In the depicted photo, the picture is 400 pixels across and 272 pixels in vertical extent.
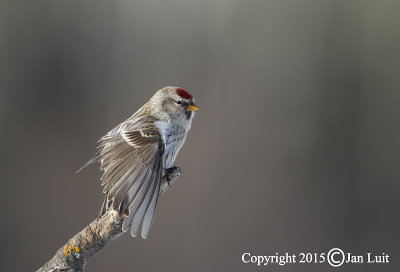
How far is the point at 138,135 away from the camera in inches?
72.8

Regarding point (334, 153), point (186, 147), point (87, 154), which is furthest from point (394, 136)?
point (87, 154)

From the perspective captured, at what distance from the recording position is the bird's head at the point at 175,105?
2.06 meters

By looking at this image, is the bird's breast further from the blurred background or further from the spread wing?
the blurred background

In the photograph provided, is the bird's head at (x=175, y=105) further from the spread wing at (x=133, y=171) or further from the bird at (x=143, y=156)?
the spread wing at (x=133, y=171)

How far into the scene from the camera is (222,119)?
3562 millimetres

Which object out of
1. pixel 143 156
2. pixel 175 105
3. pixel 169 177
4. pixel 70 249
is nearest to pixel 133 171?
pixel 143 156

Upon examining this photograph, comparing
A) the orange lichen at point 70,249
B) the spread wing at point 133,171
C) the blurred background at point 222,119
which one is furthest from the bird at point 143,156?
the blurred background at point 222,119

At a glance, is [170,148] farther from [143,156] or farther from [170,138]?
[143,156]

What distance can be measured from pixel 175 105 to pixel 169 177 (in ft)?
1.17

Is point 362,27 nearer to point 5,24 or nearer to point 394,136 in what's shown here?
point 394,136

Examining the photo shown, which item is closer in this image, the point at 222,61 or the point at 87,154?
the point at 87,154

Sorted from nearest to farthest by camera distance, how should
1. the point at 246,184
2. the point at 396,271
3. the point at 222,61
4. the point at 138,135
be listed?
the point at 138,135 → the point at 396,271 → the point at 246,184 → the point at 222,61

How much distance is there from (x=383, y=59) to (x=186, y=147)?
1750 millimetres

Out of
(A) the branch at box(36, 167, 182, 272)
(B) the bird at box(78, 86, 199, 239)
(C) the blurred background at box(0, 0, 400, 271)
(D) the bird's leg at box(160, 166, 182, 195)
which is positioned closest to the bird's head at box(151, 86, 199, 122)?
(B) the bird at box(78, 86, 199, 239)
